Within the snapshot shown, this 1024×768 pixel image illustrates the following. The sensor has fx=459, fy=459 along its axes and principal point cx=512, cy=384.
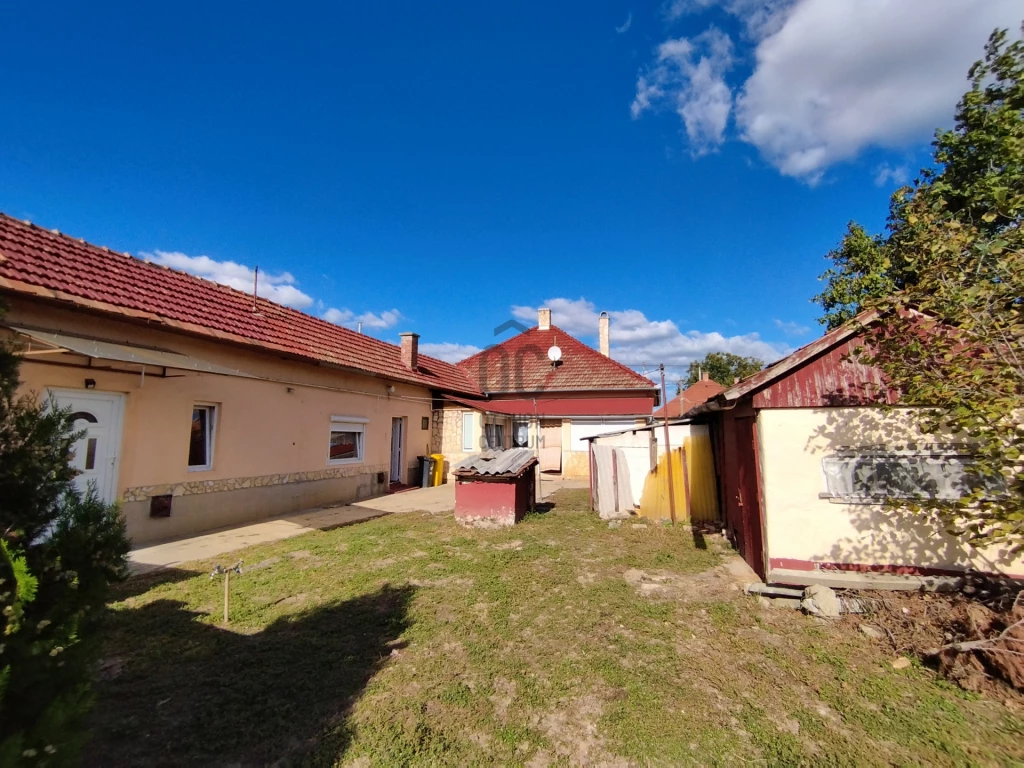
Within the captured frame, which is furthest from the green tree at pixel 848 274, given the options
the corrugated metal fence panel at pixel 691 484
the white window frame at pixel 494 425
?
the white window frame at pixel 494 425

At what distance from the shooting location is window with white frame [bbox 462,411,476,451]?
1809cm

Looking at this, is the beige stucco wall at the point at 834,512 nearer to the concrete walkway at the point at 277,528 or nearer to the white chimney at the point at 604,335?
the concrete walkway at the point at 277,528

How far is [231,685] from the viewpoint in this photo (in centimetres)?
381

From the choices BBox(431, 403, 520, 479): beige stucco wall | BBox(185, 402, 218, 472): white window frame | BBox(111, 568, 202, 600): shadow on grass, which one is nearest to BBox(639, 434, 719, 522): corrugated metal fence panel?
BBox(431, 403, 520, 479): beige stucco wall

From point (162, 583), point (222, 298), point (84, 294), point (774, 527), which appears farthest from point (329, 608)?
point (222, 298)

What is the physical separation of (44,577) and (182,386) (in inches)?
306

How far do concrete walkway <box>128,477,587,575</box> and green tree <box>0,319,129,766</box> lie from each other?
11.4 ft

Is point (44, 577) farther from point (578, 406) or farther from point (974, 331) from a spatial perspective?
point (578, 406)

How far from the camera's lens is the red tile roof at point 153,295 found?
287 inches

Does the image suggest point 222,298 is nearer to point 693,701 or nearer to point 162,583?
point 162,583

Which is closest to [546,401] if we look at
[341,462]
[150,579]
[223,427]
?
[341,462]

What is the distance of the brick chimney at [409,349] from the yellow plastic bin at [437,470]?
3.59 meters

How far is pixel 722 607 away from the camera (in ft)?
18.7

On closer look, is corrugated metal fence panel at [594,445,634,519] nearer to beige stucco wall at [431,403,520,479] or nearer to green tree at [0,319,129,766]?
beige stucco wall at [431,403,520,479]
